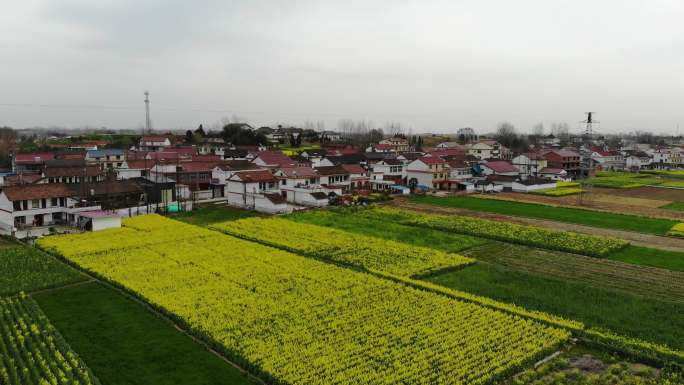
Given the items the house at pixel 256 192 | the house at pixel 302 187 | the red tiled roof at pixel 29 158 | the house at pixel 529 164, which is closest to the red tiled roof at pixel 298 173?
the house at pixel 302 187

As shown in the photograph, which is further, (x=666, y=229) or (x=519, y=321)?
(x=666, y=229)

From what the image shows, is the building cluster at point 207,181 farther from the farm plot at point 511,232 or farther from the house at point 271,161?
the farm plot at point 511,232

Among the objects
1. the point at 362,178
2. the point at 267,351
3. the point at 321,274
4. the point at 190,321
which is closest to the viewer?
the point at 267,351

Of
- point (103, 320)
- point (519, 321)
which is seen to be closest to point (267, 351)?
point (103, 320)

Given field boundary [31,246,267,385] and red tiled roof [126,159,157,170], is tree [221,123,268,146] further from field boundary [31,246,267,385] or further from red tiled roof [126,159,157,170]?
field boundary [31,246,267,385]

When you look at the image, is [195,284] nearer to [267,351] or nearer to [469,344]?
[267,351]

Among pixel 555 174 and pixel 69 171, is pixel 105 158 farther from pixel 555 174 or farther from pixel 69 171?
pixel 555 174
